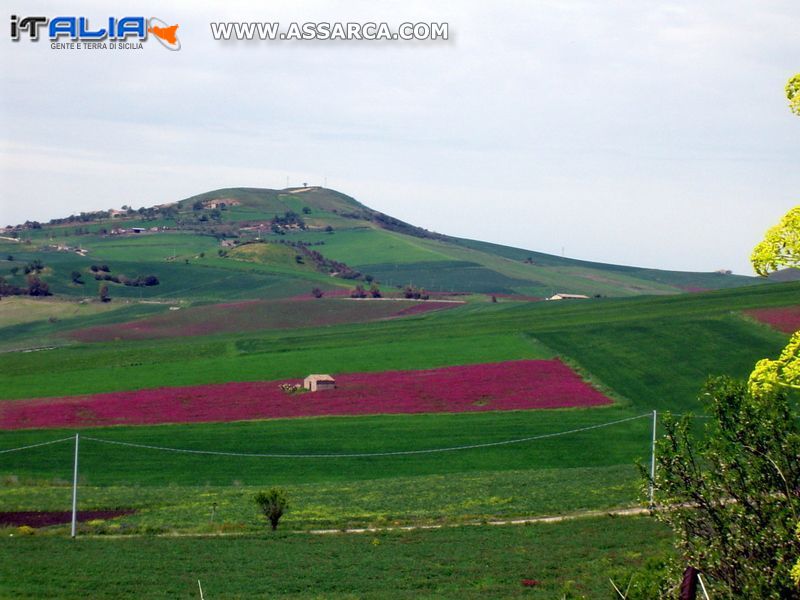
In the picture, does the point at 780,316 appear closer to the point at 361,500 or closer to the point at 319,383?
the point at 319,383

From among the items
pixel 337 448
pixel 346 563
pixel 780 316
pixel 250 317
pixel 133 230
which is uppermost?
pixel 133 230

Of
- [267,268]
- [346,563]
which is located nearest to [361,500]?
[346,563]

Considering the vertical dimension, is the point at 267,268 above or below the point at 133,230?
below

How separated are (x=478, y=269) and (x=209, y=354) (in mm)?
99160

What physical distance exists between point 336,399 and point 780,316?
35595mm

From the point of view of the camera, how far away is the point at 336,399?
58.4 meters

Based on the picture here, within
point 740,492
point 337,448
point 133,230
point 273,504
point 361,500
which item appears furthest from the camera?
point 133,230

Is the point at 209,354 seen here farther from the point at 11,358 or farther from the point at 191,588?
the point at 191,588

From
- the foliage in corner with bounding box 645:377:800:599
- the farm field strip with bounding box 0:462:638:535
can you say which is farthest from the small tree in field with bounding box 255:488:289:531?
the foliage in corner with bounding box 645:377:800:599

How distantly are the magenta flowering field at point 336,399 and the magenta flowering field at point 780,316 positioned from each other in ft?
58.4

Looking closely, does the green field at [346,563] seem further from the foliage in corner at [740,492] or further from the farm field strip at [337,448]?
the farm field strip at [337,448]

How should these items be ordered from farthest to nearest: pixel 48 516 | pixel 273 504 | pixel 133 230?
pixel 133 230
pixel 48 516
pixel 273 504

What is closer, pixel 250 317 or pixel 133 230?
pixel 250 317

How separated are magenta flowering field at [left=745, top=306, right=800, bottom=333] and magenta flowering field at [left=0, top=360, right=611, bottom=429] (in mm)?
17798
